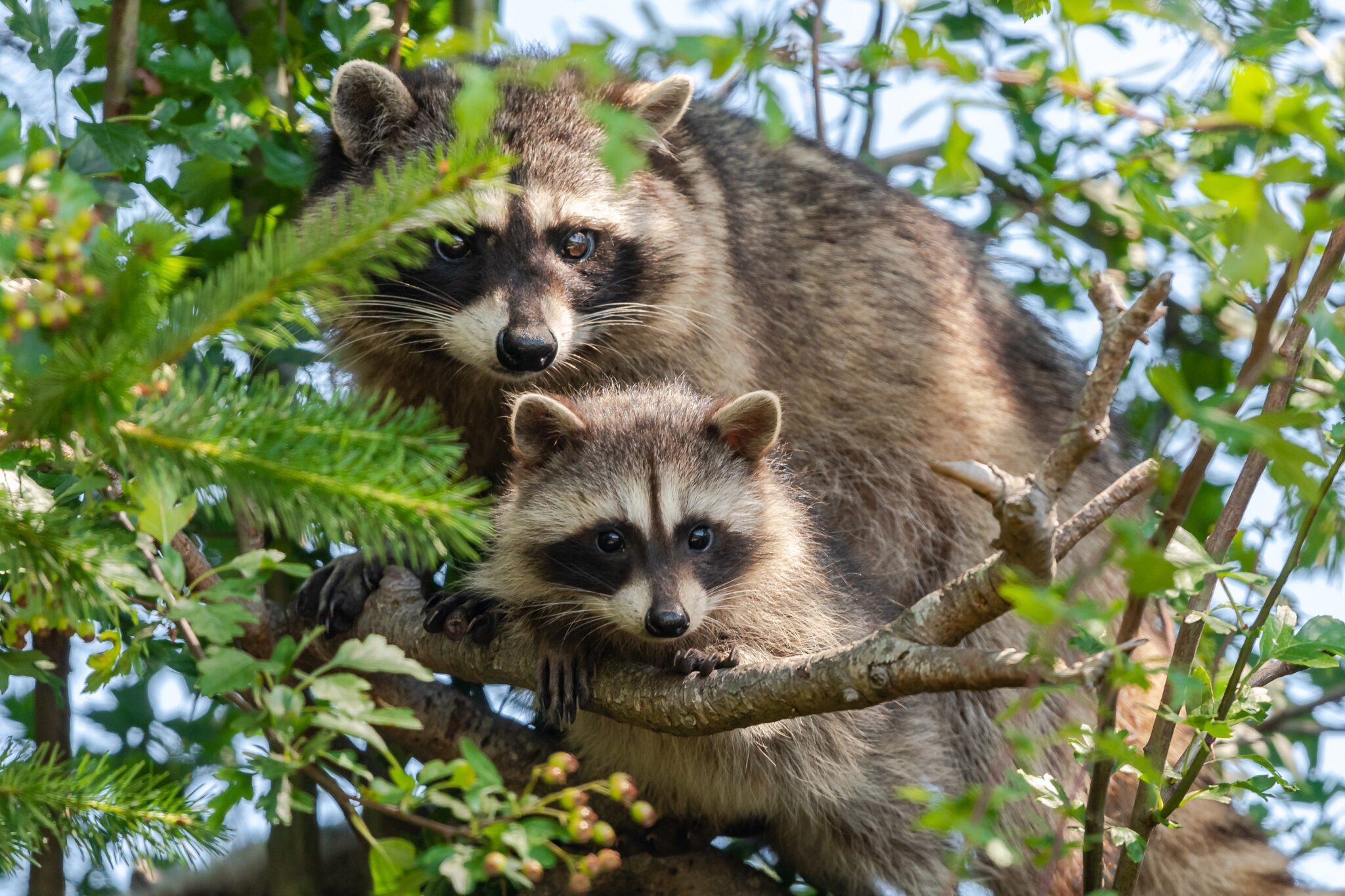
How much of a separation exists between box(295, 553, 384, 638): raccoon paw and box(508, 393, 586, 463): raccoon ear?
1.79 ft

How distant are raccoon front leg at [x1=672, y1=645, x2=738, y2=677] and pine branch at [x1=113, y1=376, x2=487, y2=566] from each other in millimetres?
924

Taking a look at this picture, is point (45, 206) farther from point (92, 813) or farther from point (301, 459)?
point (92, 813)

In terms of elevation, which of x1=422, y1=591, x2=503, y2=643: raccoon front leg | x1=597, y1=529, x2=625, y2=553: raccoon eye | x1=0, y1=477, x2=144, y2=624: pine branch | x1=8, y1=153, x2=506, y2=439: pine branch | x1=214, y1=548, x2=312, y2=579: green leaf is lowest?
x1=422, y1=591, x2=503, y2=643: raccoon front leg

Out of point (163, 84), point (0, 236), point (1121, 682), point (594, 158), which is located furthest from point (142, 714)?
point (1121, 682)

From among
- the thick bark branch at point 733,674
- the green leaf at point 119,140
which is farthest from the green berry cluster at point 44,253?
the green leaf at point 119,140

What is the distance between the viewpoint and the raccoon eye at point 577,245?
356cm

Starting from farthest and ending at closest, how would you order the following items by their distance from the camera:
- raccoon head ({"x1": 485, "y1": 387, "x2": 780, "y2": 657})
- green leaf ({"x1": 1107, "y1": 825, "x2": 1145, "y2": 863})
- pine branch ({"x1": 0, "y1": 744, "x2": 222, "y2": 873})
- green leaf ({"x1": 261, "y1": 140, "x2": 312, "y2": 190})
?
green leaf ({"x1": 261, "y1": 140, "x2": 312, "y2": 190})
raccoon head ({"x1": 485, "y1": 387, "x2": 780, "y2": 657})
green leaf ({"x1": 1107, "y1": 825, "x2": 1145, "y2": 863})
pine branch ({"x1": 0, "y1": 744, "x2": 222, "y2": 873})

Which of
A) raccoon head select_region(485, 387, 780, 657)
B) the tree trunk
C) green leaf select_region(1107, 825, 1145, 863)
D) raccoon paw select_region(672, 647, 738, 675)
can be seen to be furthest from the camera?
the tree trunk

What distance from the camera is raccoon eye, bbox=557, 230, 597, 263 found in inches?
140

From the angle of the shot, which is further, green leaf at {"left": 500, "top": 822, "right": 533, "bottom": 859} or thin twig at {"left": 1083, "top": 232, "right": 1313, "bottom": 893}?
green leaf at {"left": 500, "top": 822, "right": 533, "bottom": 859}

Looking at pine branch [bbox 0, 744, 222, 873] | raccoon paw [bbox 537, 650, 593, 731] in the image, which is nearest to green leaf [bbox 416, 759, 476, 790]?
pine branch [bbox 0, 744, 222, 873]

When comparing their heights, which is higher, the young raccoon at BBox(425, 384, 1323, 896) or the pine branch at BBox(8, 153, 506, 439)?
the pine branch at BBox(8, 153, 506, 439)

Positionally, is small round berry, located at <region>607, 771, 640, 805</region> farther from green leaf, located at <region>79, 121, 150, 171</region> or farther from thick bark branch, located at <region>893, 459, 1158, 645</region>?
green leaf, located at <region>79, 121, 150, 171</region>

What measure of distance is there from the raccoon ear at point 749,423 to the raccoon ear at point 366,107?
3.88ft
